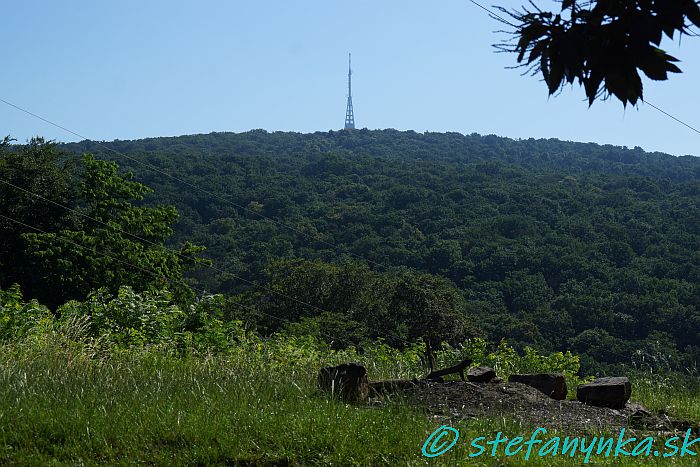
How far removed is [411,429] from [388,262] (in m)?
50.1

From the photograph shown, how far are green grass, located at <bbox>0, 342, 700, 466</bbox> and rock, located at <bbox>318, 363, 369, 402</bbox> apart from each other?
0.18m

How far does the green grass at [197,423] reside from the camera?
18.4 feet

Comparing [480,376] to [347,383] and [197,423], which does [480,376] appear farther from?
[197,423]

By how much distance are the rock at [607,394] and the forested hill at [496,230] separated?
63.8ft

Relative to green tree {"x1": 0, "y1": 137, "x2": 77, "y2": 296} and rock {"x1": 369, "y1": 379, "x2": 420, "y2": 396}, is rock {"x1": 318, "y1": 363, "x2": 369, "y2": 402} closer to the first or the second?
rock {"x1": 369, "y1": 379, "x2": 420, "y2": 396}

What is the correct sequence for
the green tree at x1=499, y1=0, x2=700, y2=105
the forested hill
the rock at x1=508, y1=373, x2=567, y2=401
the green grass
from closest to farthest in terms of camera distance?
1. the green tree at x1=499, y1=0, x2=700, y2=105
2. the green grass
3. the rock at x1=508, y1=373, x2=567, y2=401
4. the forested hill

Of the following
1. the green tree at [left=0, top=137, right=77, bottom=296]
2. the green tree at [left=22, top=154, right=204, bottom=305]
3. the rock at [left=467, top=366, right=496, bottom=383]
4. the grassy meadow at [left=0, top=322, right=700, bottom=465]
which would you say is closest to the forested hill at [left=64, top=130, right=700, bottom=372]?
the green tree at [left=22, top=154, right=204, bottom=305]

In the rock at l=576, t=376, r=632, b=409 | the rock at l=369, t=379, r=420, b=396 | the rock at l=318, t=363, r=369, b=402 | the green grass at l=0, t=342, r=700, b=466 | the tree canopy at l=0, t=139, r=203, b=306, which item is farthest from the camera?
the tree canopy at l=0, t=139, r=203, b=306

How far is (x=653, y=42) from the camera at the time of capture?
3230 mm

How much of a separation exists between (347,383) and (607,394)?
2660mm

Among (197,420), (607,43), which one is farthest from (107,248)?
(607,43)

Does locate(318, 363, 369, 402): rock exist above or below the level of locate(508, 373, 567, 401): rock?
above

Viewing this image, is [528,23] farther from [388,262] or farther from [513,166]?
[513,166]

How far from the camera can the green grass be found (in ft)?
18.4
